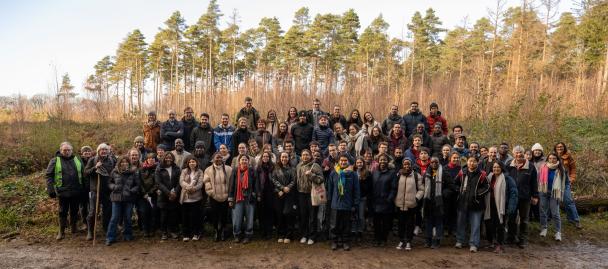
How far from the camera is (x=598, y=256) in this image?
21.6 ft

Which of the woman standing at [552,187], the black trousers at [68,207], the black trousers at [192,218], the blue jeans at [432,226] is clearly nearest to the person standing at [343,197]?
the blue jeans at [432,226]

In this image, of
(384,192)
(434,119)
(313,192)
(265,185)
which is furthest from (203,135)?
(434,119)

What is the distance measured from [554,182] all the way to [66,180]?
379 inches

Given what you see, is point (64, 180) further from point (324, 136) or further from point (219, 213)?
point (324, 136)

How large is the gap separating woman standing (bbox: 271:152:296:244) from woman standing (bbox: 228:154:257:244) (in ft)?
1.47

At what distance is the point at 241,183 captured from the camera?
22.4 ft

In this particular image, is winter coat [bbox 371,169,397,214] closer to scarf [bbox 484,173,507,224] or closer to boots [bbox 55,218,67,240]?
scarf [bbox 484,173,507,224]

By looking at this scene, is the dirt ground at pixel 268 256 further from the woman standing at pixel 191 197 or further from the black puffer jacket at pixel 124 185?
the black puffer jacket at pixel 124 185

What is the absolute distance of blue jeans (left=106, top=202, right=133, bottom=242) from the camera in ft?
22.4

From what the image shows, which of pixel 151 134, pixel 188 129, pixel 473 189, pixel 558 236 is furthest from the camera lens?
pixel 188 129

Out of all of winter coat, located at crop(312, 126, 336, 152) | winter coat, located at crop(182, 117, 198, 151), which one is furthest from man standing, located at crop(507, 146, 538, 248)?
winter coat, located at crop(182, 117, 198, 151)

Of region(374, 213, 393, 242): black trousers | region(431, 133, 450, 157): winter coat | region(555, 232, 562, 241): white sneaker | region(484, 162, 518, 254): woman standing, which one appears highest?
region(431, 133, 450, 157): winter coat

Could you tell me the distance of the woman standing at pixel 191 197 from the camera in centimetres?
689

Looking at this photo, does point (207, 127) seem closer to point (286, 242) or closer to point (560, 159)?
point (286, 242)
